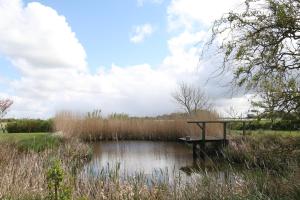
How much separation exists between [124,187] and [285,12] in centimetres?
477

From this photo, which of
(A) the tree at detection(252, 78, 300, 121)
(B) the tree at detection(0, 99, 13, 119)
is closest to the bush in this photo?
(B) the tree at detection(0, 99, 13, 119)

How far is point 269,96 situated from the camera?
27.6 ft

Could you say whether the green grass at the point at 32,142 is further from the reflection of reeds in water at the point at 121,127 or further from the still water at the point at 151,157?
the reflection of reeds in water at the point at 121,127

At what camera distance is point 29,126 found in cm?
2600

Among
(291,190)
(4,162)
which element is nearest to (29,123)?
(4,162)

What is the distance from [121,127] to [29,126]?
6585mm

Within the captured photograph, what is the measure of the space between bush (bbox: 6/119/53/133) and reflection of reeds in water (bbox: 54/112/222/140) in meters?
3.84

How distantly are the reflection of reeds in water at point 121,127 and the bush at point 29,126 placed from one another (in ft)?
12.6

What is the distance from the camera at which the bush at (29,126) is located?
84.3 feet

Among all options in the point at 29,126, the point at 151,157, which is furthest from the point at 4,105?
the point at 151,157

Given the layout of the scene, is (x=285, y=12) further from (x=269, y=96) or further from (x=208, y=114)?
(x=208, y=114)

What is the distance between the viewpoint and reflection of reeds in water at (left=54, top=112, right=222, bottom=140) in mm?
21641

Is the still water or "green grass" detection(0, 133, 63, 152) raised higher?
"green grass" detection(0, 133, 63, 152)

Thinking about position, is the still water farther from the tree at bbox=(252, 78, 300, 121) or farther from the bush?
the bush
